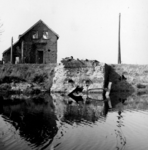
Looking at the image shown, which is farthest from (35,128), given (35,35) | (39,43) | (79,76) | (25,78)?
(35,35)

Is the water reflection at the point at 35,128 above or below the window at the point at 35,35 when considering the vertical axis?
below

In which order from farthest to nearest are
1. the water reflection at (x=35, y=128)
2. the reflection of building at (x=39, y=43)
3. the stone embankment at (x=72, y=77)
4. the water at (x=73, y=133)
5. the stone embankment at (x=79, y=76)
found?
1. the reflection of building at (x=39, y=43)
2. the stone embankment at (x=72, y=77)
3. the stone embankment at (x=79, y=76)
4. the water reflection at (x=35, y=128)
5. the water at (x=73, y=133)

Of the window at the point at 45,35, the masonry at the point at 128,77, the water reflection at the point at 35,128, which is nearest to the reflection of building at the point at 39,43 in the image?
the window at the point at 45,35

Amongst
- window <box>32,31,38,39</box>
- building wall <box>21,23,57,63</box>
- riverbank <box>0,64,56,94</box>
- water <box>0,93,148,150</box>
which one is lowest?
water <box>0,93,148,150</box>

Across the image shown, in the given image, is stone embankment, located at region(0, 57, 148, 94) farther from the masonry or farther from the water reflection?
the water reflection

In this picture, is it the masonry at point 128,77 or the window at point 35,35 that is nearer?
the masonry at point 128,77

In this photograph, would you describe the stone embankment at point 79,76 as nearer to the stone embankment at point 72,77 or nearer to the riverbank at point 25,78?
the stone embankment at point 72,77

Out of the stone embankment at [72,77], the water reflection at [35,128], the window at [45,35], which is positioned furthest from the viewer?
the window at [45,35]

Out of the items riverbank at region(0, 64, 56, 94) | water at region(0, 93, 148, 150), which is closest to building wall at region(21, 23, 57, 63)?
riverbank at region(0, 64, 56, 94)

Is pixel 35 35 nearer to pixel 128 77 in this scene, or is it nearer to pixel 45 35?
pixel 45 35

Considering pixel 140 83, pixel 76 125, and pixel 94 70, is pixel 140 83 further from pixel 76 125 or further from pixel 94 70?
pixel 76 125

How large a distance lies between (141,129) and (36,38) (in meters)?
31.1

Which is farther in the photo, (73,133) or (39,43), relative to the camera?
(39,43)

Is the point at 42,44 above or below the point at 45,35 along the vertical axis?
below
